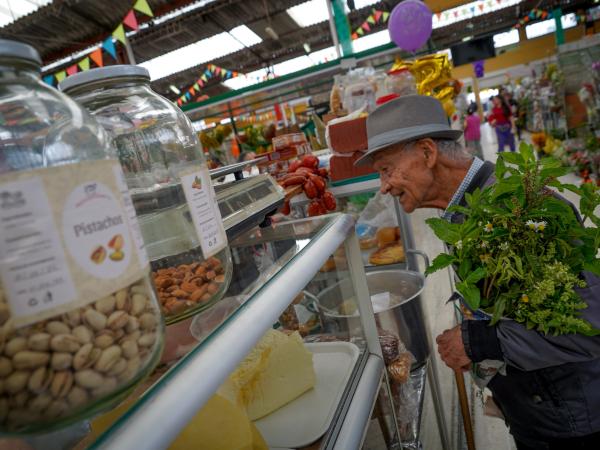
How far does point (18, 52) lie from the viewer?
0.38 metres

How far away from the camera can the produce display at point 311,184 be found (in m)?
1.87

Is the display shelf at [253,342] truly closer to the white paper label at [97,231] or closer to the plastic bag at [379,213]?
the white paper label at [97,231]

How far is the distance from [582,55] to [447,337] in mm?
9085

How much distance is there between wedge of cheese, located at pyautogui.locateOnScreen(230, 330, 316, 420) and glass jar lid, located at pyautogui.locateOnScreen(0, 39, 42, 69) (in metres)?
0.79

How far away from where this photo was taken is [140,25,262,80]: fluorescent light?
13219 millimetres

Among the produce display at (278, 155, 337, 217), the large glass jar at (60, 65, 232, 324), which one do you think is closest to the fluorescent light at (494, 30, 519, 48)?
the produce display at (278, 155, 337, 217)

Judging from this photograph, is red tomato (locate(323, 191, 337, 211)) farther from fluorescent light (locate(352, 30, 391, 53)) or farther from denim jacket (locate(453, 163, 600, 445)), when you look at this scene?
fluorescent light (locate(352, 30, 391, 53))

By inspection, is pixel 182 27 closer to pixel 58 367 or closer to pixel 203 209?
pixel 203 209

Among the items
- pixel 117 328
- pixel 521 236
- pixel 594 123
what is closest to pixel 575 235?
pixel 521 236

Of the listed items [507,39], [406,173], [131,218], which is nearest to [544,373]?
[406,173]

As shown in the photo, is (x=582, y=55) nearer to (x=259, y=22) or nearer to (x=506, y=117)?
(x=506, y=117)

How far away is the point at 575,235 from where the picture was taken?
114 cm

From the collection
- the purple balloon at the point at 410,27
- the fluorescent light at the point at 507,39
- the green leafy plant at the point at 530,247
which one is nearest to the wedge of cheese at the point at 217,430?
the green leafy plant at the point at 530,247

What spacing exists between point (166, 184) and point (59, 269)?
1.20 feet
